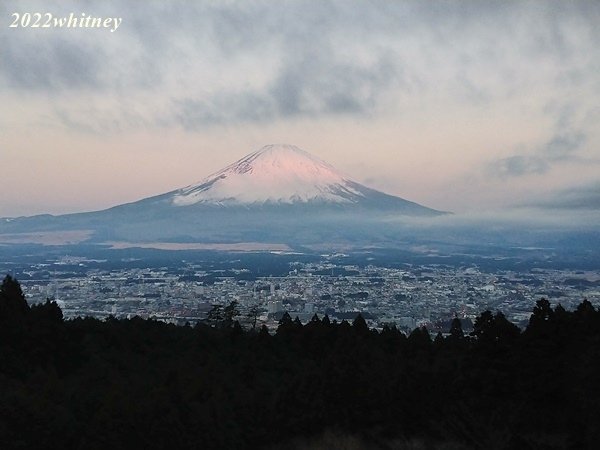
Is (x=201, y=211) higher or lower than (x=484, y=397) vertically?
higher

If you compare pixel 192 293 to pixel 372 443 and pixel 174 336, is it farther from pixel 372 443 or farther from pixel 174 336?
pixel 372 443

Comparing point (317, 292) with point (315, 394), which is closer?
point (315, 394)

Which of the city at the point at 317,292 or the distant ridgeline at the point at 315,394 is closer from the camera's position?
the distant ridgeline at the point at 315,394

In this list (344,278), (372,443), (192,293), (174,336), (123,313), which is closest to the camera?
(372,443)

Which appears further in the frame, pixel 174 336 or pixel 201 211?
pixel 201 211

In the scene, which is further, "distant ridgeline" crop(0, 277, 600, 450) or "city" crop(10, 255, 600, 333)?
"city" crop(10, 255, 600, 333)

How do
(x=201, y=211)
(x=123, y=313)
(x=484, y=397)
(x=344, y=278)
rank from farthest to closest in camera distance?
(x=201, y=211) → (x=344, y=278) → (x=123, y=313) → (x=484, y=397)

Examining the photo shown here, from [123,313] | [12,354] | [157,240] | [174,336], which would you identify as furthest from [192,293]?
[157,240]
